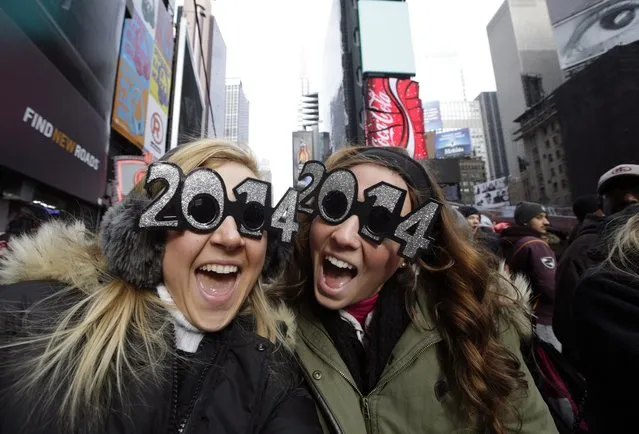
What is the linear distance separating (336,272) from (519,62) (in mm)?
87253

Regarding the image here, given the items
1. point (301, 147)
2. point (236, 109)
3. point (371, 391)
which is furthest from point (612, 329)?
point (236, 109)

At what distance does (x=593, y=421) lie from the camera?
1716mm

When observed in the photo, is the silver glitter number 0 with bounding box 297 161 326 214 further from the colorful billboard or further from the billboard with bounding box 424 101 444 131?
the billboard with bounding box 424 101 444 131

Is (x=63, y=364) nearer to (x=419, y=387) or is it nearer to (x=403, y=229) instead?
(x=419, y=387)

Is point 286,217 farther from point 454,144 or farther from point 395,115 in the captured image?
point 454,144

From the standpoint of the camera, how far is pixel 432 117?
86.8 metres

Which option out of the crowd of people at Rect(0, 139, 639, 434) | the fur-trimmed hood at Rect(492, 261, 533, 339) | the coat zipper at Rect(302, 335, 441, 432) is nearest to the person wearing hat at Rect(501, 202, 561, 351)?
the fur-trimmed hood at Rect(492, 261, 533, 339)

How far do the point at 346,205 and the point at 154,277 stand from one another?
3.17 feet

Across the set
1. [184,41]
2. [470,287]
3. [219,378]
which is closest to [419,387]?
[470,287]

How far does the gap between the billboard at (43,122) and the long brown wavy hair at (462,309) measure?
6143 millimetres

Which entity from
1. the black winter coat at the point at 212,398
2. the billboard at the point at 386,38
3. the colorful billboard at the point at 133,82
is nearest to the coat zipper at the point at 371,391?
the black winter coat at the point at 212,398

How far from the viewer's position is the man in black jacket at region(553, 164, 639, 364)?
283 cm

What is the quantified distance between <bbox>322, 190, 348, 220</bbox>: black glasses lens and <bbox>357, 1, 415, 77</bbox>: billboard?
28.6m

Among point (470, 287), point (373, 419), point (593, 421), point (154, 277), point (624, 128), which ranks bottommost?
point (593, 421)
